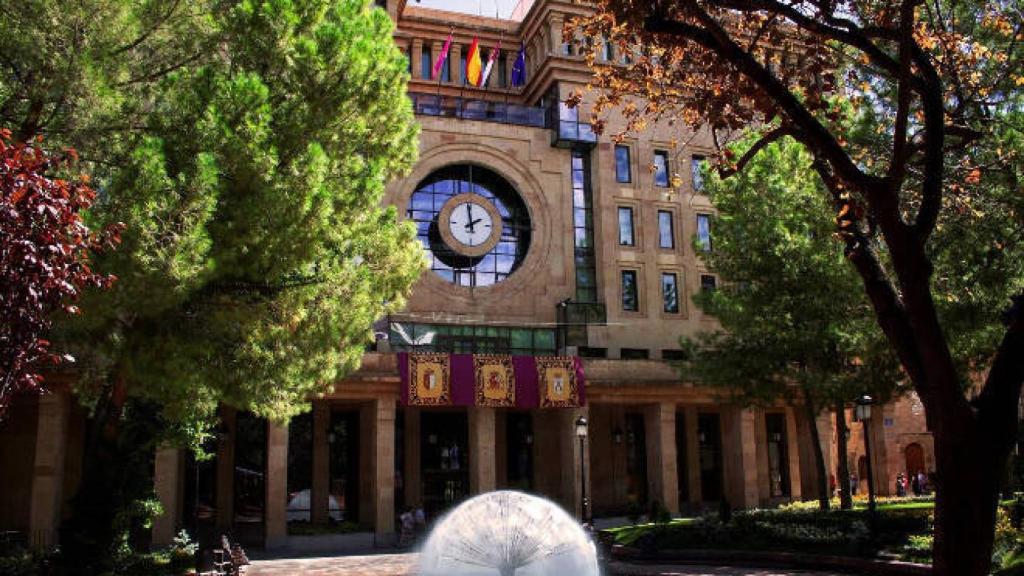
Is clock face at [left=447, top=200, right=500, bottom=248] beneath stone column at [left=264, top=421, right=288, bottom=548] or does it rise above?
above

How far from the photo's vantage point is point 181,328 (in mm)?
13438

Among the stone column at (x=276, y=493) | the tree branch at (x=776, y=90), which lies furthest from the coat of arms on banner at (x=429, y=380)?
the tree branch at (x=776, y=90)

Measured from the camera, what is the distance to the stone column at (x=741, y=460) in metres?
35.7

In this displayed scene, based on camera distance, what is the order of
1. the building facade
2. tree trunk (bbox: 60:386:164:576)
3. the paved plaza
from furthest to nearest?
the building facade < the paved plaza < tree trunk (bbox: 60:386:164:576)

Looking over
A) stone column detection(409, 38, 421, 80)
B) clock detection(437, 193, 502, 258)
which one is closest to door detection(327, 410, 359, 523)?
clock detection(437, 193, 502, 258)

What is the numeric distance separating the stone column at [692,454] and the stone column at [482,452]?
39.0 feet

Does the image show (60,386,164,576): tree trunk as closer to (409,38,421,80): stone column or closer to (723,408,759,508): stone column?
(723,408,759,508): stone column

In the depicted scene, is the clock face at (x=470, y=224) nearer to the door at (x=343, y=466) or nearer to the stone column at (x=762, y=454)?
the door at (x=343, y=466)

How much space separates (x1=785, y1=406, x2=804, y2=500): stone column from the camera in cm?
4238

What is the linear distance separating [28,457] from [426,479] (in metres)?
15.4

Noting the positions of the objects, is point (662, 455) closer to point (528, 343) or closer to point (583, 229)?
point (528, 343)

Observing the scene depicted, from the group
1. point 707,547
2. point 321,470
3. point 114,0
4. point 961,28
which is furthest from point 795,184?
point 321,470

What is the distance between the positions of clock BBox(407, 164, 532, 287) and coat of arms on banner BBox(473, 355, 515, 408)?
18.6 ft

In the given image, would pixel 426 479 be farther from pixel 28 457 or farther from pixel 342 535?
pixel 28 457
